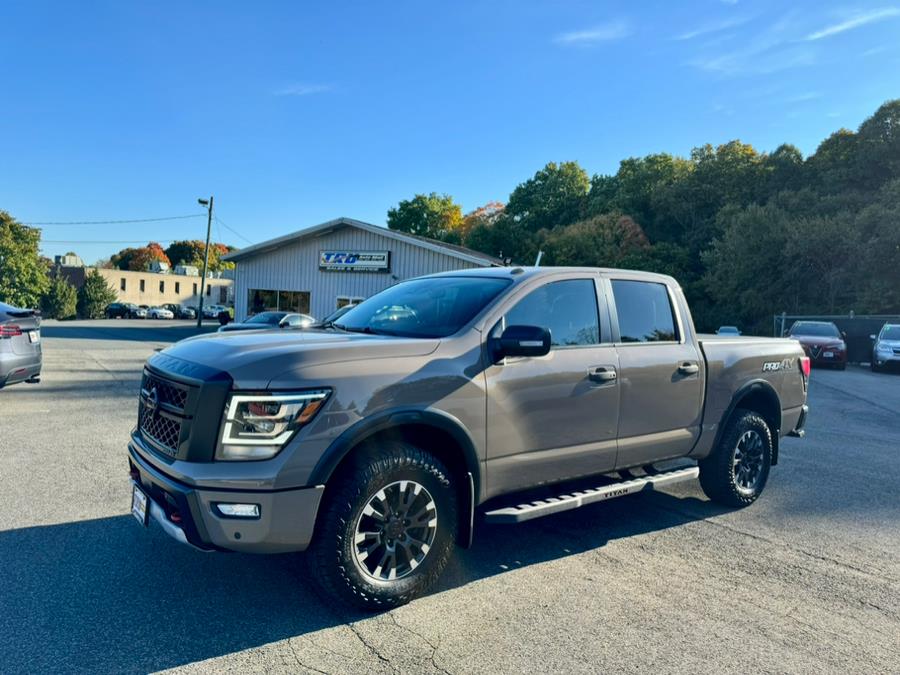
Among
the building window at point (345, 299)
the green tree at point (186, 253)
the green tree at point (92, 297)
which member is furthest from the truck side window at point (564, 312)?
the green tree at point (186, 253)

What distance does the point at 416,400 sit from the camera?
131 inches

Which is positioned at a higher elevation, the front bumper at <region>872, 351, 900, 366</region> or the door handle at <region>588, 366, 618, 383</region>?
the door handle at <region>588, 366, 618, 383</region>

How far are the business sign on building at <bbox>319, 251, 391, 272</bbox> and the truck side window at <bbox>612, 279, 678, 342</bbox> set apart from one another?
22132 millimetres

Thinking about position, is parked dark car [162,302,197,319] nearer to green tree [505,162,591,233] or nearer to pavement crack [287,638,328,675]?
green tree [505,162,591,233]

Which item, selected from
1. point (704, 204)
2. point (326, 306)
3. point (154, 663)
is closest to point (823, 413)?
point (154, 663)

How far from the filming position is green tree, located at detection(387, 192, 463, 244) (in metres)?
67.0

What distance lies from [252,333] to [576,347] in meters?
2.11

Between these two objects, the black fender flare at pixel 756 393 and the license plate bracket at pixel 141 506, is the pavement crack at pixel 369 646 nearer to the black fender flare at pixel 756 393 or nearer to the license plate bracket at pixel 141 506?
the license plate bracket at pixel 141 506

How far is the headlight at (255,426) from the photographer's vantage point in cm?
297

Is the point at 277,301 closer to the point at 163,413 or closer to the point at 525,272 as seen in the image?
the point at 525,272

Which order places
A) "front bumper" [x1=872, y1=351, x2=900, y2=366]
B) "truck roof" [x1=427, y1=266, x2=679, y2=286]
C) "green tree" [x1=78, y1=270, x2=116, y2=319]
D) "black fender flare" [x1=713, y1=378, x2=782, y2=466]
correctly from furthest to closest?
"green tree" [x1=78, y1=270, x2=116, y2=319] → "front bumper" [x1=872, y1=351, x2=900, y2=366] → "black fender flare" [x1=713, y1=378, x2=782, y2=466] → "truck roof" [x1=427, y1=266, x2=679, y2=286]

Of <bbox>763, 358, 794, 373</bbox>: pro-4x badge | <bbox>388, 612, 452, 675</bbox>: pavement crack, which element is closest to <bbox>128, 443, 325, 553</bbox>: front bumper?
<bbox>388, 612, 452, 675</bbox>: pavement crack

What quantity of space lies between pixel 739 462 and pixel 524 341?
2.93 m

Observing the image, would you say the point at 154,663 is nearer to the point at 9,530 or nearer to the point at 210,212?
the point at 9,530
